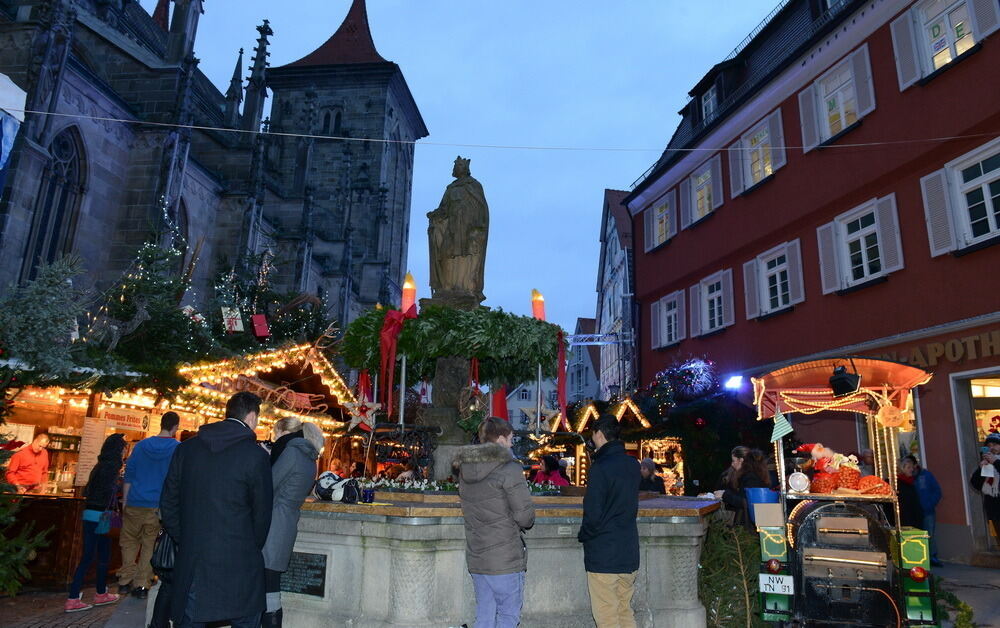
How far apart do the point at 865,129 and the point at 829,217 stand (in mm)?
1975

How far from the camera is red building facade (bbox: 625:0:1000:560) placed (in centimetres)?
1133

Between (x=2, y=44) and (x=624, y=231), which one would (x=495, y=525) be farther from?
(x=624, y=231)

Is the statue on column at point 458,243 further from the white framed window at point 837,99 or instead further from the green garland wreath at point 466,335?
the white framed window at point 837,99

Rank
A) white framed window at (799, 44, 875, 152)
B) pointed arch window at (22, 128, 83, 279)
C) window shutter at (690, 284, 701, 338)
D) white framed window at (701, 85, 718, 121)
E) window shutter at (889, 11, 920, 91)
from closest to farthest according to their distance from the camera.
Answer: window shutter at (889, 11, 920, 91)
white framed window at (799, 44, 875, 152)
pointed arch window at (22, 128, 83, 279)
window shutter at (690, 284, 701, 338)
white framed window at (701, 85, 718, 121)

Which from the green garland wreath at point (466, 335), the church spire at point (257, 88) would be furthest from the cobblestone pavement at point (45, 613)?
the church spire at point (257, 88)

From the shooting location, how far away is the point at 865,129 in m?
14.0

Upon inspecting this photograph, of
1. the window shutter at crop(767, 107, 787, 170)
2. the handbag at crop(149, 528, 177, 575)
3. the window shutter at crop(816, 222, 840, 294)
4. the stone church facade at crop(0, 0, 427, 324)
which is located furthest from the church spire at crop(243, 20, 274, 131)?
the handbag at crop(149, 528, 177, 575)

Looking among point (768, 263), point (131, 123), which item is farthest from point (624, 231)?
point (131, 123)

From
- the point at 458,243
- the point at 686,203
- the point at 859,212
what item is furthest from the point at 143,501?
the point at 686,203

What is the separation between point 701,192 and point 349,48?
133 feet

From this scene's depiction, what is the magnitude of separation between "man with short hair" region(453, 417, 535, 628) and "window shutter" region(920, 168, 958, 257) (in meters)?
10.7

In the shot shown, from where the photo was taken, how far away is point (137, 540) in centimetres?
741

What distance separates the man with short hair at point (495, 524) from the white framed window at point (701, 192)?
52.8 ft

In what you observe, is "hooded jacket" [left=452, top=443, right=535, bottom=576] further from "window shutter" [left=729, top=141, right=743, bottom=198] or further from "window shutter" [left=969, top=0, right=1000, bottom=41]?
"window shutter" [left=729, top=141, right=743, bottom=198]
